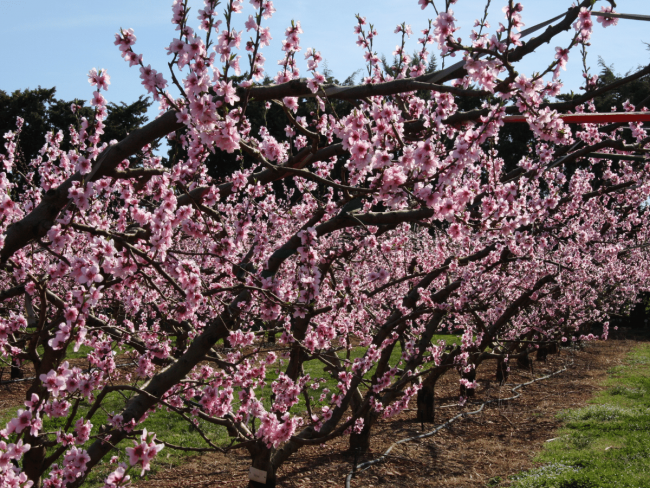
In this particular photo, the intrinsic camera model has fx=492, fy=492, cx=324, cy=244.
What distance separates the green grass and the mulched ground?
0.31m

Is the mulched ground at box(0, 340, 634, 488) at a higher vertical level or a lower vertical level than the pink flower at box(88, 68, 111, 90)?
lower

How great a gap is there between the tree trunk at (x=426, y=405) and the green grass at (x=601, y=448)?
1.92 m

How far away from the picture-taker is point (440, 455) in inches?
285

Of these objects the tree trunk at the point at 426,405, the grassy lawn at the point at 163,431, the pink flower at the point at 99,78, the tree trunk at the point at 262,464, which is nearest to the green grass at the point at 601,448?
the tree trunk at the point at 426,405

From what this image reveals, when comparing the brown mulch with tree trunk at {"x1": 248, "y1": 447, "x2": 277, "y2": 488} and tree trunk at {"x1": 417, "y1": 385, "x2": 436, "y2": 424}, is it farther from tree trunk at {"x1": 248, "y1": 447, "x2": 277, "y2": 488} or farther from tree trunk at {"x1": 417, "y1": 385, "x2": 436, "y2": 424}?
tree trunk at {"x1": 248, "y1": 447, "x2": 277, "y2": 488}

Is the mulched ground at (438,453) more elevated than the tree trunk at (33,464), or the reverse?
the tree trunk at (33,464)

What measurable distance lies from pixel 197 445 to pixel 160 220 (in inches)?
228

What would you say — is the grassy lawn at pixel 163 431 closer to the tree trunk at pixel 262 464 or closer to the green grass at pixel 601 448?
the tree trunk at pixel 262 464

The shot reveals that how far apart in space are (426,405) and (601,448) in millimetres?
2674

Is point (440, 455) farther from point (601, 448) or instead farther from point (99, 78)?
point (99, 78)

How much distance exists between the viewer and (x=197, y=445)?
7539mm

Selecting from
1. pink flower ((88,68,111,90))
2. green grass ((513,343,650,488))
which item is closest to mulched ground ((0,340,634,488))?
green grass ((513,343,650,488))

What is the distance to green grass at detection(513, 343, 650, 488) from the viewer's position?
19.3 ft

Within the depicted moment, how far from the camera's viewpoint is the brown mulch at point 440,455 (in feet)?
20.5
